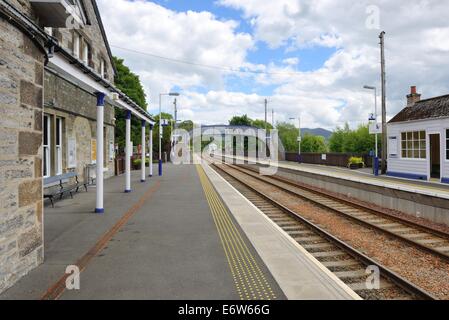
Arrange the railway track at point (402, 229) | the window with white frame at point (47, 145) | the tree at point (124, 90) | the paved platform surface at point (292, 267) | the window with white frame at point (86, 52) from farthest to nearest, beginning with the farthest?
the tree at point (124, 90)
the window with white frame at point (86, 52)
the window with white frame at point (47, 145)
the railway track at point (402, 229)
the paved platform surface at point (292, 267)

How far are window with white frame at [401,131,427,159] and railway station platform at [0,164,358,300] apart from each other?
1405 cm

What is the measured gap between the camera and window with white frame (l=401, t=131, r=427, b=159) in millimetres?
19219

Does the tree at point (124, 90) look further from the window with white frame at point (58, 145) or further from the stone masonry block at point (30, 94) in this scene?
the stone masonry block at point (30, 94)

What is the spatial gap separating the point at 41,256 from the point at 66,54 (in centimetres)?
375

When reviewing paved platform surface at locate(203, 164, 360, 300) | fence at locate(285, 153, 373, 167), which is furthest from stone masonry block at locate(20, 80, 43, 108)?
fence at locate(285, 153, 373, 167)

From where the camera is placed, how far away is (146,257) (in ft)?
19.0

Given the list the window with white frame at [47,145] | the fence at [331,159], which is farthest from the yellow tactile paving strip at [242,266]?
the fence at [331,159]

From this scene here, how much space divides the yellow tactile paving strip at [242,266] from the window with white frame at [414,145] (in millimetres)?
15304

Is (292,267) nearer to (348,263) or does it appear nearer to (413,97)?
(348,263)

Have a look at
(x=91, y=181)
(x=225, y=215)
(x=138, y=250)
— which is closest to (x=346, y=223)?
(x=225, y=215)

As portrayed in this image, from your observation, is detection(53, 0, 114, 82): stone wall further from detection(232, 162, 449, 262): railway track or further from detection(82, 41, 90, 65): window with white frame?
detection(232, 162, 449, 262): railway track

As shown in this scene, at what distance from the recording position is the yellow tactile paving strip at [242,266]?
14.3 feet

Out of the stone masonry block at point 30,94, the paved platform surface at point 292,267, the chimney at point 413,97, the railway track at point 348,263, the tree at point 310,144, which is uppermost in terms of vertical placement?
the chimney at point 413,97

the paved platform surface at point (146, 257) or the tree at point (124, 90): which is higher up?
the tree at point (124, 90)
